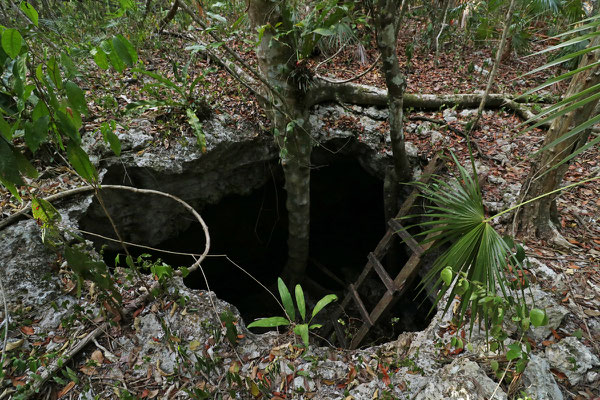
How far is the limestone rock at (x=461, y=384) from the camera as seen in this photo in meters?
1.81

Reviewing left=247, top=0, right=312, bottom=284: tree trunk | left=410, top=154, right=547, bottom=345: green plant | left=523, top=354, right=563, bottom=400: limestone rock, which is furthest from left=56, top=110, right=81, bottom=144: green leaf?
left=523, top=354, right=563, bottom=400: limestone rock

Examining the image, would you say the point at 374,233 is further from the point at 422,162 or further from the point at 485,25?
the point at 485,25

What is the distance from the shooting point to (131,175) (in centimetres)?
333

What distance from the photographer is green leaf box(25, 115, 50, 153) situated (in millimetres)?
1251

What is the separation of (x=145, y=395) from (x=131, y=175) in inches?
84.5

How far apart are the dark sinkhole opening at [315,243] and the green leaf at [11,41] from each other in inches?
120

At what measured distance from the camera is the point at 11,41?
1079 millimetres

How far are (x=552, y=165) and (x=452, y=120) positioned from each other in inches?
72.8

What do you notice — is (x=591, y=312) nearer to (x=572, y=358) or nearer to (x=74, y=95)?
(x=572, y=358)

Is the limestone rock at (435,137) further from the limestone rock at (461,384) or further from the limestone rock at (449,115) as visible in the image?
the limestone rock at (461,384)

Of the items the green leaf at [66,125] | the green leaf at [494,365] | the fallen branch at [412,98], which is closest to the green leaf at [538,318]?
the green leaf at [494,365]

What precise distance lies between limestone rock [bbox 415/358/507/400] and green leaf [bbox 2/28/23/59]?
2421mm

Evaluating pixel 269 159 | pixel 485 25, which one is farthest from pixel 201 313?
pixel 485 25

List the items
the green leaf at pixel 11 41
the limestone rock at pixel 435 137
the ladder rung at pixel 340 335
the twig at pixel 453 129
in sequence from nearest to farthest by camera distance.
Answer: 1. the green leaf at pixel 11 41
2. the twig at pixel 453 129
3. the ladder rung at pixel 340 335
4. the limestone rock at pixel 435 137
